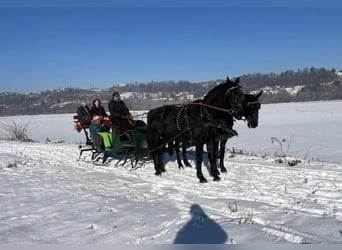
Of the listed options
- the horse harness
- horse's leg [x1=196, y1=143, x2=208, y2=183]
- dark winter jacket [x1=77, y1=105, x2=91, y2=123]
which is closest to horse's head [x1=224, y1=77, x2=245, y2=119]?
the horse harness

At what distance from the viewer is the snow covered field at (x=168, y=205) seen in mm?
4559

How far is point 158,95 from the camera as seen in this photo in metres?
98.2

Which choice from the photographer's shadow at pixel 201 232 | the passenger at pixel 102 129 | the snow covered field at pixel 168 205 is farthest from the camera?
the passenger at pixel 102 129

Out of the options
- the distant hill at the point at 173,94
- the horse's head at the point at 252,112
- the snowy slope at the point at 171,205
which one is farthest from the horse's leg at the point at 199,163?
the distant hill at the point at 173,94

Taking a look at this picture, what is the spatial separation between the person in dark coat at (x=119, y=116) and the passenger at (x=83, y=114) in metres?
1.73

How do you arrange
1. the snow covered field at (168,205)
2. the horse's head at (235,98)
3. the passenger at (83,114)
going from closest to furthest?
the snow covered field at (168,205) < the horse's head at (235,98) < the passenger at (83,114)

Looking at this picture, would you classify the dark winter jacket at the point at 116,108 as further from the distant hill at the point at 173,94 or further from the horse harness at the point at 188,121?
the distant hill at the point at 173,94

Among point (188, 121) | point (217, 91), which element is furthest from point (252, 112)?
point (188, 121)

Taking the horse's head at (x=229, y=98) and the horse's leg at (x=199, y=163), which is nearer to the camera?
the horse's head at (x=229, y=98)

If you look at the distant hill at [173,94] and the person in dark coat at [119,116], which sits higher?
the distant hill at [173,94]

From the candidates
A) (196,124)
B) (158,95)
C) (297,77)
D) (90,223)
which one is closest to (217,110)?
(196,124)

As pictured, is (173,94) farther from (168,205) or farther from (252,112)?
(168,205)

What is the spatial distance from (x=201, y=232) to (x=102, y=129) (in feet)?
22.7

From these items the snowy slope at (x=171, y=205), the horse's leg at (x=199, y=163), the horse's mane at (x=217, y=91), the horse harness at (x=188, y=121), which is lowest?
the snowy slope at (x=171, y=205)
